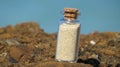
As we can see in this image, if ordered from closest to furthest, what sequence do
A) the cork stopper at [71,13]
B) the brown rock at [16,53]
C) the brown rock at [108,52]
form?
the cork stopper at [71,13], the brown rock at [16,53], the brown rock at [108,52]

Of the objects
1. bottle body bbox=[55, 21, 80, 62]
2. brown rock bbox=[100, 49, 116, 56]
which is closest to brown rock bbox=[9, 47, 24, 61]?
bottle body bbox=[55, 21, 80, 62]

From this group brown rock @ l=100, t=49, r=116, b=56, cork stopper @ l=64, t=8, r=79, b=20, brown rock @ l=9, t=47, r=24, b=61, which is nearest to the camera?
cork stopper @ l=64, t=8, r=79, b=20

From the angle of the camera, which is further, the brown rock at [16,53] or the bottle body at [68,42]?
the brown rock at [16,53]

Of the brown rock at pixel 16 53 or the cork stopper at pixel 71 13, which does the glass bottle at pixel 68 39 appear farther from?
the brown rock at pixel 16 53

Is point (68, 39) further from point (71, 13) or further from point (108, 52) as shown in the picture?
point (108, 52)

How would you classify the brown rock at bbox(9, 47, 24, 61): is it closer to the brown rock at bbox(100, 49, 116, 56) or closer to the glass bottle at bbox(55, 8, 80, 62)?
the glass bottle at bbox(55, 8, 80, 62)

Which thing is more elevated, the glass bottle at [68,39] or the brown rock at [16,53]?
the glass bottle at [68,39]

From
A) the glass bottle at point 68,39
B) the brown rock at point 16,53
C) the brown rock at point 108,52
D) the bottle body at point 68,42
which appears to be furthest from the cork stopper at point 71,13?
the brown rock at point 108,52

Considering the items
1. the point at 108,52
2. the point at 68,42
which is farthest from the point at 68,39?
the point at 108,52

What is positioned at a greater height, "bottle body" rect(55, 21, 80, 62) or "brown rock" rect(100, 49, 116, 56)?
"bottle body" rect(55, 21, 80, 62)

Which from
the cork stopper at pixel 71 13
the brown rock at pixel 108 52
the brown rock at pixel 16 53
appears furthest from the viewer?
the brown rock at pixel 108 52
